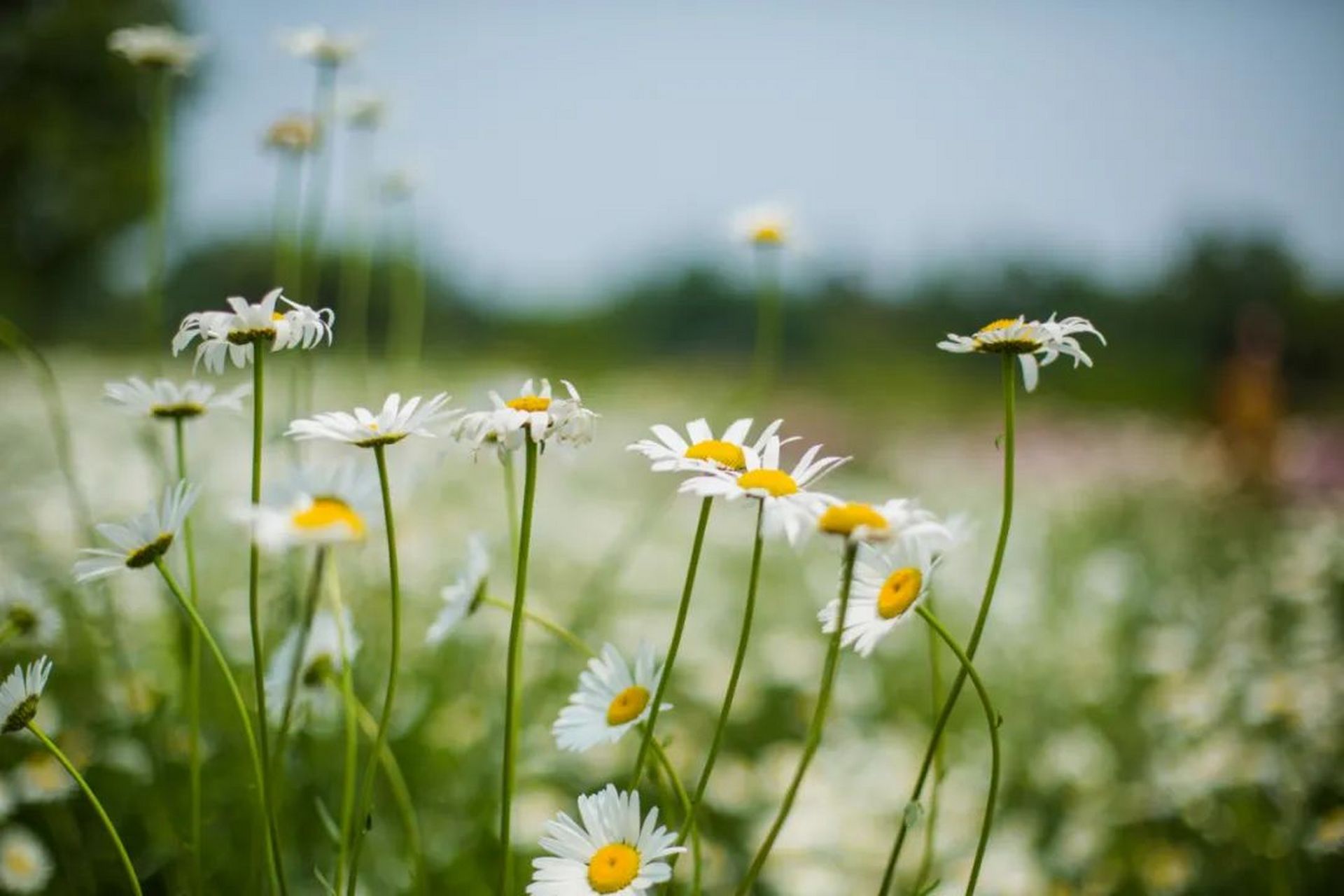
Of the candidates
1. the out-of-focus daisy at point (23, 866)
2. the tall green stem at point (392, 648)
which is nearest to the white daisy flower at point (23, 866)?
the out-of-focus daisy at point (23, 866)

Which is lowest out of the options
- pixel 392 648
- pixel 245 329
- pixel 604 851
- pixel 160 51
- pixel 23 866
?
pixel 23 866

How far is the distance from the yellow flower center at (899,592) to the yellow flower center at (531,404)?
193 millimetres

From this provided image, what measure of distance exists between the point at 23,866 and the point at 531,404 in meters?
0.82

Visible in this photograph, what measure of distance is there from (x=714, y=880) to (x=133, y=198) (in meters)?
9.54

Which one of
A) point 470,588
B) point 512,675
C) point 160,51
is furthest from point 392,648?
point 160,51

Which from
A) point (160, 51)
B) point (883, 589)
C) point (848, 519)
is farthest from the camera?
point (160, 51)

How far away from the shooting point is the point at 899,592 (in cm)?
50

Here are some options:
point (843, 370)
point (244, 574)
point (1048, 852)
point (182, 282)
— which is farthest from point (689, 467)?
point (843, 370)

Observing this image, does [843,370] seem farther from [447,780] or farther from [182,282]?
[447,780]

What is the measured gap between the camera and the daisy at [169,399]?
560 mm

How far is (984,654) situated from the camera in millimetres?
2182

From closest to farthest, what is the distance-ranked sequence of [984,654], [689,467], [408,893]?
[689,467] < [408,893] < [984,654]

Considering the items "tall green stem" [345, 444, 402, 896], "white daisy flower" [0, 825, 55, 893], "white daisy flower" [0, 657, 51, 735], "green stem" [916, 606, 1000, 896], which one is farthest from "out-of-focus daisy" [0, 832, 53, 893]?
"green stem" [916, 606, 1000, 896]

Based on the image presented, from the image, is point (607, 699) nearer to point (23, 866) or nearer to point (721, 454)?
point (721, 454)
